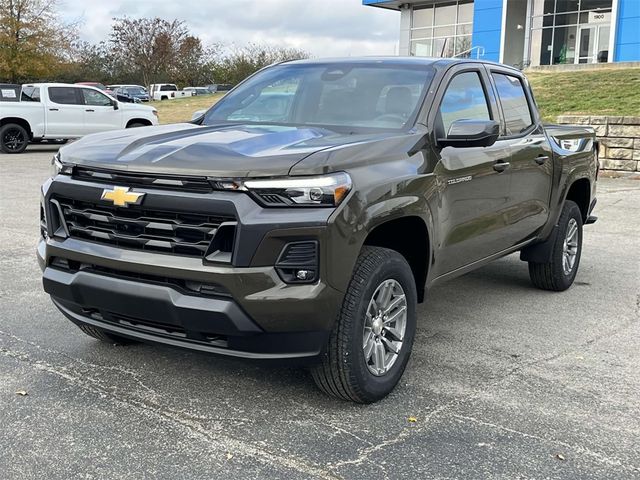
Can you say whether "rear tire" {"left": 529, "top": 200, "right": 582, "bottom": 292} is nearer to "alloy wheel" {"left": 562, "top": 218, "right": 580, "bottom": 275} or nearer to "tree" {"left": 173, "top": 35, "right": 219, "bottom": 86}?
"alloy wheel" {"left": 562, "top": 218, "right": 580, "bottom": 275}

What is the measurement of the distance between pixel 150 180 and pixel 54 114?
1789cm

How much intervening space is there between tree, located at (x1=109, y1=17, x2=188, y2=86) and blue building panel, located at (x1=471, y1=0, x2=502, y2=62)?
70.6 feet

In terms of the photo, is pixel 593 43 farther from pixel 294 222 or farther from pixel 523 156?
pixel 294 222

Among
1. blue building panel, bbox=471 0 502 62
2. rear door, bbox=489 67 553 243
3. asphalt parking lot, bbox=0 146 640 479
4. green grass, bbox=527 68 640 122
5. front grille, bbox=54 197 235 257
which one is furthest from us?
blue building panel, bbox=471 0 502 62

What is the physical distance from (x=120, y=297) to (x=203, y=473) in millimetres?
917

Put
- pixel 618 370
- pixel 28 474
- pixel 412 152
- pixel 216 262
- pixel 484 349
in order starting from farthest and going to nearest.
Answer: pixel 484 349, pixel 618 370, pixel 412 152, pixel 216 262, pixel 28 474

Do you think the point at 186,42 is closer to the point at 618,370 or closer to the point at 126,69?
the point at 126,69

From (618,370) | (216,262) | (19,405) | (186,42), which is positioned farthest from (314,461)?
(186,42)

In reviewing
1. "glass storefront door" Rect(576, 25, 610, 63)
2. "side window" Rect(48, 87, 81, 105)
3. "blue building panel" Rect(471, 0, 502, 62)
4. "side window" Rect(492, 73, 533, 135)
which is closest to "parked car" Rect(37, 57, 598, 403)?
"side window" Rect(492, 73, 533, 135)

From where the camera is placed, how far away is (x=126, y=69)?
173ft

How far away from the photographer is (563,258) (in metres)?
6.15

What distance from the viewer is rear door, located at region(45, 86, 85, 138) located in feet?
64.8

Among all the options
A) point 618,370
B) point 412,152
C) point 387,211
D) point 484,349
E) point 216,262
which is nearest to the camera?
point 216,262

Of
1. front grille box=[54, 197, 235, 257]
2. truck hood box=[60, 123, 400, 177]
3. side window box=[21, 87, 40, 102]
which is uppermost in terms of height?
side window box=[21, 87, 40, 102]
